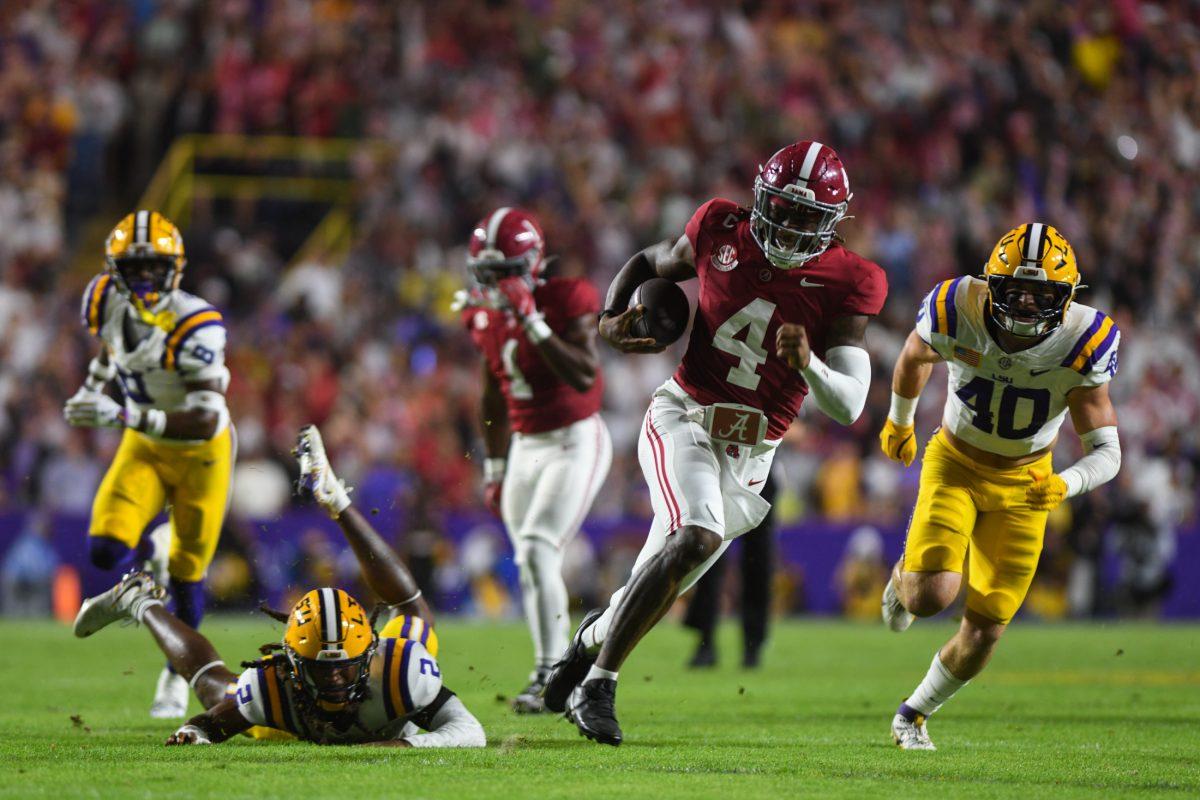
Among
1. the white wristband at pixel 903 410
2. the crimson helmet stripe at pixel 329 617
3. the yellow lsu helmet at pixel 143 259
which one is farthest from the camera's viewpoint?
the yellow lsu helmet at pixel 143 259

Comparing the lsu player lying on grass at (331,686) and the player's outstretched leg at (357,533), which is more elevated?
the player's outstretched leg at (357,533)

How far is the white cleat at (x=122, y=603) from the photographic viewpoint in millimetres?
6344

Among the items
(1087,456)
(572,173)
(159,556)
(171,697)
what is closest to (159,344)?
(159,556)

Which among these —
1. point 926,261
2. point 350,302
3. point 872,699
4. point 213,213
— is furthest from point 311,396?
point 872,699

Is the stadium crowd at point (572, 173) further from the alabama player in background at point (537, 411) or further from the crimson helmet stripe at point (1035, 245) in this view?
the crimson helmet stripe at point (1035, 245)

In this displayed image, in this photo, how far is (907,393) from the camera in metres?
6.36

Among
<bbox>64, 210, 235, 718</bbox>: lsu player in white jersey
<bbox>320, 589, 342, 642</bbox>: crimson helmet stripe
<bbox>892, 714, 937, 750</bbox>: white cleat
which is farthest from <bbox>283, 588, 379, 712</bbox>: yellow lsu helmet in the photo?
<bbox>892, 714, 937, 750</bbox>: white cleat

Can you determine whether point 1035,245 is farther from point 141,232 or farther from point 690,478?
point 141,232

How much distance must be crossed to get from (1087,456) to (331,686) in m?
2.82

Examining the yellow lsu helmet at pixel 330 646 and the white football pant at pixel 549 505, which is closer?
the yellow lsu helmet at pixel 330 646

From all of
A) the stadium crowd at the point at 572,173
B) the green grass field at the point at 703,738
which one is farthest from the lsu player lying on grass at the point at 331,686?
the stadium crowd at the point at 572,173

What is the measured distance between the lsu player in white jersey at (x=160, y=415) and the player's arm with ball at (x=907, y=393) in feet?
9.51

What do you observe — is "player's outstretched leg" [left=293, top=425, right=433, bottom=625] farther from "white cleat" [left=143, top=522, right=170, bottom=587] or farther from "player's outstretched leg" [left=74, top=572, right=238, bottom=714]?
"white cleat" [left=143, top=522, right=170, bottom=587]

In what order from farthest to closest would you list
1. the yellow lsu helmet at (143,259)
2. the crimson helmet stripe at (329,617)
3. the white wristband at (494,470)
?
the white wristband at (494,470), the yellow lsu helmet at (143,259), the crimson helmet stripe at (329,617)
